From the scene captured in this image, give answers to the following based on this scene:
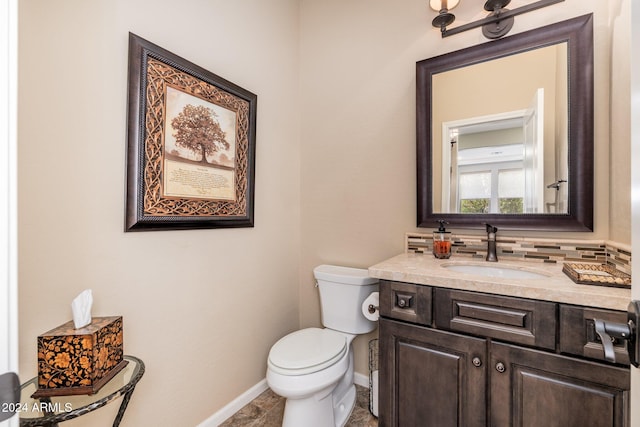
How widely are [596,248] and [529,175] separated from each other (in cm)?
42

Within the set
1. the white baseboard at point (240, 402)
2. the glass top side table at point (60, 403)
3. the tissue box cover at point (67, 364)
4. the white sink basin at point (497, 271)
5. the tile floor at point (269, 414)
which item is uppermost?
the white sink basin at point (497, 271)


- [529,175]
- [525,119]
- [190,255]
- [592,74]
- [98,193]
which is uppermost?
[592,74]

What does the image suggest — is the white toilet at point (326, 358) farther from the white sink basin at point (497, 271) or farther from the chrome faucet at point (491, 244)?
the chrome faucet at point (491, 244)

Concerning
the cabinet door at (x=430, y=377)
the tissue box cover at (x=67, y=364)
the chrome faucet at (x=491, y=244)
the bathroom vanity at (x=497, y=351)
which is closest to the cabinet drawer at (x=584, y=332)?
the bathroom vanity at (x=497, y=351)

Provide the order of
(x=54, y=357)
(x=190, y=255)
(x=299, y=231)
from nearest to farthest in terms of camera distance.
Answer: (x=54, y=357) → (x=190, y=255) → (x=299, y=231)

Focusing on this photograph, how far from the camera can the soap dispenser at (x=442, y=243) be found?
4.94ft

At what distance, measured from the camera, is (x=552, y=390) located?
0.93 m

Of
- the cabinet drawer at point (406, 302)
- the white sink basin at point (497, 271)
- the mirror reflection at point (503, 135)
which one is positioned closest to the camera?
the cabinet drawer at point (406, 302)

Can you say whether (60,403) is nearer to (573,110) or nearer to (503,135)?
(503,135)

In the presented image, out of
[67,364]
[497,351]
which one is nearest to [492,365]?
[497,351]

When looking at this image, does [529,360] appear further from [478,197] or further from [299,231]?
[299,231]

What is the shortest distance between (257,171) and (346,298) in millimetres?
958

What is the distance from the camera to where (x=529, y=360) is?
967mm

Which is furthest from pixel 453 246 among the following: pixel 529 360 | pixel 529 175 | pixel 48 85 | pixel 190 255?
pixel 48 85
